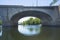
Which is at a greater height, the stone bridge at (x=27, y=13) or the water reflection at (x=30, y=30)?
the stone bridge at (x=27, y=13)

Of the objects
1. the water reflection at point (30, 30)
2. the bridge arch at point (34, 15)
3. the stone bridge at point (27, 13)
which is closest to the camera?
the water reflection at point (30, 30)

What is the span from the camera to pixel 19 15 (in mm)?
8805

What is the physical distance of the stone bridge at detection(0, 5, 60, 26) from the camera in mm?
8156

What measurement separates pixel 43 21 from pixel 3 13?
1.70 meters

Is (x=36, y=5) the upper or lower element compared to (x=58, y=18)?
upper

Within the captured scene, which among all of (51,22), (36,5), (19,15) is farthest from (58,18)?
(19,15)

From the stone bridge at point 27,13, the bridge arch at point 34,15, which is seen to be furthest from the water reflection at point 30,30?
the bridge arch at point 34,15

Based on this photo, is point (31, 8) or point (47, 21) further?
point (47, 21)

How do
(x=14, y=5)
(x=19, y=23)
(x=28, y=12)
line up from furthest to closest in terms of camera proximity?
1. (x=19, y=23)
2. (x=28, y=12)
3. (x=14, y=5)

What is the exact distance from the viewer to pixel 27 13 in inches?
345

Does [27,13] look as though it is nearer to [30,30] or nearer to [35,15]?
[35,15]

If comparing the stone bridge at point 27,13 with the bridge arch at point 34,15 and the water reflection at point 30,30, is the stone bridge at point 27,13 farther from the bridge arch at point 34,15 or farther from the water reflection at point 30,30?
the water reflection at point 30,30

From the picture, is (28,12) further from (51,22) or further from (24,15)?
(51,22)

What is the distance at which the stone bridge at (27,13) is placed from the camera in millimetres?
8156
